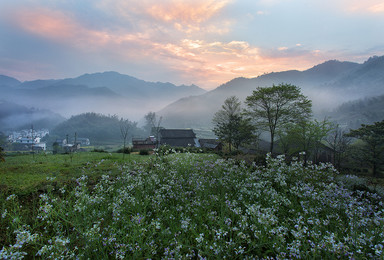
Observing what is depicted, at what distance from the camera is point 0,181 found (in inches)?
297

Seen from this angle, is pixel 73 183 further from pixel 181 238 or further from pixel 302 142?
pixel 302 142

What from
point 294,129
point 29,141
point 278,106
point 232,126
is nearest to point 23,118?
point 29,141

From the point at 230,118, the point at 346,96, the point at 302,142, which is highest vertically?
the point at 346,96

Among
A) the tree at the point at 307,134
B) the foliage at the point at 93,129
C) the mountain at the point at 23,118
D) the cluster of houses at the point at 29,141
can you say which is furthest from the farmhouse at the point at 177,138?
the mountain at the point at 23,118

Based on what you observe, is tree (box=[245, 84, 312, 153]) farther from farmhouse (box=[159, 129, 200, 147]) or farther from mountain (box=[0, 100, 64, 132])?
mountain (box=[0, 100, 64, 132])

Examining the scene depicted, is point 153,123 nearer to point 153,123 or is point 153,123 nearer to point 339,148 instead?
point 153,123

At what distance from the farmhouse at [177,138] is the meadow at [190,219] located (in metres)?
41.8

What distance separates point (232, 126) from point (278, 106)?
8252 mm

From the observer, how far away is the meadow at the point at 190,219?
10.9 feet

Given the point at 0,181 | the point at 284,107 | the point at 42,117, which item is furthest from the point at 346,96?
the point at 42,117

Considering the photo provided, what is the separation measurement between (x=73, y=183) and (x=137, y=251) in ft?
18.5

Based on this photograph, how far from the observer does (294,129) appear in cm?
2873

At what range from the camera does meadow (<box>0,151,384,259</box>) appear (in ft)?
10.9

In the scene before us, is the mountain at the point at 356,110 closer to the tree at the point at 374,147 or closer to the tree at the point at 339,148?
the tree at the point at 339,148
